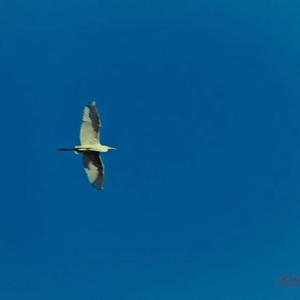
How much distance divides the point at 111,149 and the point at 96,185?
4.66ft

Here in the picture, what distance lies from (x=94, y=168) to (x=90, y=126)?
1698 mm

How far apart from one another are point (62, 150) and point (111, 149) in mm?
1824

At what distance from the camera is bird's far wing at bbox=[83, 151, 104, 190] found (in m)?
40.2

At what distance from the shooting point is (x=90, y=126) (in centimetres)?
3953

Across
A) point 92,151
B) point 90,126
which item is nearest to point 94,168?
point 92,151

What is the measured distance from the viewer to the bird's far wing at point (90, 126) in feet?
128

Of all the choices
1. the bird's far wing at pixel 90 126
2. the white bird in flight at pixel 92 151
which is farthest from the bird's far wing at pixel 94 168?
the bird's far wing at pixel 90 126

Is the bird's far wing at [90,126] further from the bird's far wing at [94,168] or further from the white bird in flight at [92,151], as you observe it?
the bird's far wing at [94,168]

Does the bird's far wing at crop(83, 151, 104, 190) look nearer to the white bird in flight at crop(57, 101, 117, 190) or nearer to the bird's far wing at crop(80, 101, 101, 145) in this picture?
the white bird in flight at crop(57, 101, 117, 190)

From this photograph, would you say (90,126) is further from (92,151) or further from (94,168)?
(94,168)

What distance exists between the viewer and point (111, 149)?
40.4 meters

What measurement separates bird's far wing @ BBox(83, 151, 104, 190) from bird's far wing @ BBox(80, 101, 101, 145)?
498 millimetres

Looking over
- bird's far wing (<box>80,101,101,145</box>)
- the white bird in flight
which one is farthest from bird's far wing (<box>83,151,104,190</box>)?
bird's far wing (<box>80,101,101,145</box>)

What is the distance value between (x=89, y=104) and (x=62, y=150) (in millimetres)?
2613
